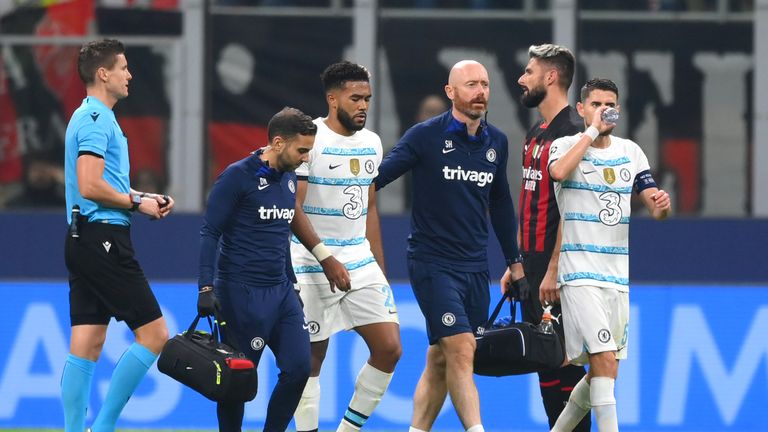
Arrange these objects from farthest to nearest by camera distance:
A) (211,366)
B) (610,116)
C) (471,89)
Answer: (471,89) → (610,116) → (211,366)

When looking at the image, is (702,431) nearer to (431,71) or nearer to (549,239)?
(549,239)

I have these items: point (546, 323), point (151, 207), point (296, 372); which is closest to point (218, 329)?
point (296, 372)

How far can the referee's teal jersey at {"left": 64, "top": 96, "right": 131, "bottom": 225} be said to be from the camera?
7988mm

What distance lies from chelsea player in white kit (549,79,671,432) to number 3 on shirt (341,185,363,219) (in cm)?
106

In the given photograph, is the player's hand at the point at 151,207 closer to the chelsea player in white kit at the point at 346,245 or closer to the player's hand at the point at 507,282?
the chelsea player in white kit at the point at 346,245

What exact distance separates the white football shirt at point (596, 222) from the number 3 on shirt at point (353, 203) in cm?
107

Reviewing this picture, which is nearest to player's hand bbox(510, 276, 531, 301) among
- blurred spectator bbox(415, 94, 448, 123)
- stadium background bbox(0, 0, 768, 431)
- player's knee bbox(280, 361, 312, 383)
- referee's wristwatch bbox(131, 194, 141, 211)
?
player's knee bbox(280, 361, 312, 383)

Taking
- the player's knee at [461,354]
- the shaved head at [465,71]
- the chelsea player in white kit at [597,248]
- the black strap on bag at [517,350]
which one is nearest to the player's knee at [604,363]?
the chelsea player in white kit at [597,248]

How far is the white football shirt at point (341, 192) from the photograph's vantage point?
343 inches

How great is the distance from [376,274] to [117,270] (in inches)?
58.1

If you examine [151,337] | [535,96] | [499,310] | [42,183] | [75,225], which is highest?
[535,96]

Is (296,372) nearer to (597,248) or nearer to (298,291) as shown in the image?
(298,291)

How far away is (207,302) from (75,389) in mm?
902

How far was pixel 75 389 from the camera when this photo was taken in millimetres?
8164
